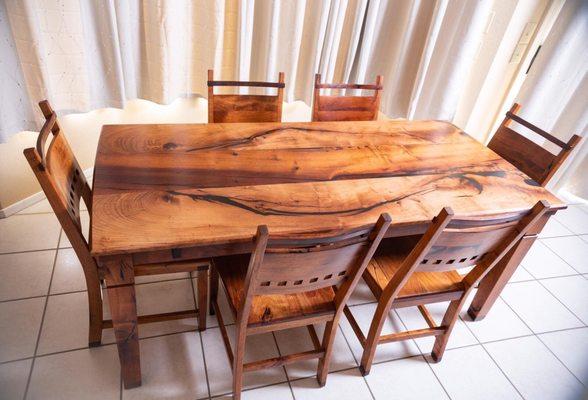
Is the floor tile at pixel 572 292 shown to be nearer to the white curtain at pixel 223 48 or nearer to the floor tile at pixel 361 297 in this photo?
the floor tile at pixel 361 297

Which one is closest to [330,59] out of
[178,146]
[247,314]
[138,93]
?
[138,93]

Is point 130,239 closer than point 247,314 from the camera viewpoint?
Yes

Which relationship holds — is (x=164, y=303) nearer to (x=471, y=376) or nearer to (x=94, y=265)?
(x=94, y=265)

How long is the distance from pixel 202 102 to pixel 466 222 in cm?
186

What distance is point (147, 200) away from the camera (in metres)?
1.23

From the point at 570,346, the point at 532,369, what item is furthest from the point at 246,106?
the point at 570,346

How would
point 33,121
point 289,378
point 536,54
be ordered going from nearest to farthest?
point 289,378 → point 33,121 → point 536,54

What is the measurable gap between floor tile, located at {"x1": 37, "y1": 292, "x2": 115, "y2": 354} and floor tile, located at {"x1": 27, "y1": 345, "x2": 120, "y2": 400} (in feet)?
0.13

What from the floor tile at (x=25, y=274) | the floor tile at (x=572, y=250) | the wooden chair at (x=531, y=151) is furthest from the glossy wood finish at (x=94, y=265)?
the floor tile at (x=572, y=250)

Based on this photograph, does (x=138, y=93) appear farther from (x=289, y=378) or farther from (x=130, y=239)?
(x=289, y=378)

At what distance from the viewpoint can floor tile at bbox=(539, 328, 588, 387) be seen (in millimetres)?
1819

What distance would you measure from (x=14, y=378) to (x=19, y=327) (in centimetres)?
24

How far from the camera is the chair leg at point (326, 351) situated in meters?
1.40

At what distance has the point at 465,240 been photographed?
1.23 meters
